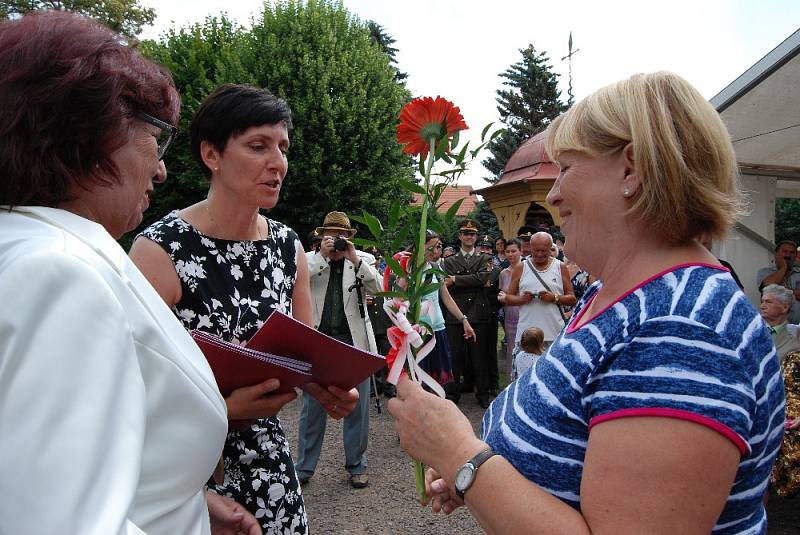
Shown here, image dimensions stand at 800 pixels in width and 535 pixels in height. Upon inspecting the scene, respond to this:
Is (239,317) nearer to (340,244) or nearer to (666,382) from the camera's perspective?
(666,382)

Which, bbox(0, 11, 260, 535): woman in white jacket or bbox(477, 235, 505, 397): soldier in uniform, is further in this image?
bbox(477, 235, 505, 397): soldier in uniform

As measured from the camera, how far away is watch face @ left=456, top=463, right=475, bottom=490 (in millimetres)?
1208

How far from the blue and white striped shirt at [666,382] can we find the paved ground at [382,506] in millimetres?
3458

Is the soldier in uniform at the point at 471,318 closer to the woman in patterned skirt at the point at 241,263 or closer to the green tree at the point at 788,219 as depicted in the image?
the woman in patterned skirt at the point at 241,263

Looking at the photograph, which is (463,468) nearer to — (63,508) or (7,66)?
(63,508)

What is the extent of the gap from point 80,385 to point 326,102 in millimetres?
15057

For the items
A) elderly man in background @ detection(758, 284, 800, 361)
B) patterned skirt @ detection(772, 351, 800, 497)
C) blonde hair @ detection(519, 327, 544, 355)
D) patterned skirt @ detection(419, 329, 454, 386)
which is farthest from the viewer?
patterned skirt @ detection(419, 329, 454, 386)

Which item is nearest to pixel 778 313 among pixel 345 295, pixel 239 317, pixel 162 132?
pixel 345 295

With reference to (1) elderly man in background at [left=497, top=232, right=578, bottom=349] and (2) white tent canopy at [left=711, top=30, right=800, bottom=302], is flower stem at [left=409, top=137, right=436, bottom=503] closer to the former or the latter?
(1) elderly man in background at [left=497, top=232, right=578, bottom=349]

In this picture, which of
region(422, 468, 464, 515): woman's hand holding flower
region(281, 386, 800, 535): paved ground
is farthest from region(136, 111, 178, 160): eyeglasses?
region(281, 386, 800, 535): paved ground

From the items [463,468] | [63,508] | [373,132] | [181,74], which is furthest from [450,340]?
[181,74]

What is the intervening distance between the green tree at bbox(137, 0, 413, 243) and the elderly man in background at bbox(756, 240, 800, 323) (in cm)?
909

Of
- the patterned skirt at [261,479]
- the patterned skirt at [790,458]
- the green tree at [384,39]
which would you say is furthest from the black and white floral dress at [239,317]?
the green tree at [384,39]

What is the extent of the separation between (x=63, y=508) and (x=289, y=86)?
1605 centimetres
